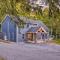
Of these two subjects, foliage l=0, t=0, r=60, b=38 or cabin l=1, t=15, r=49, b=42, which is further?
cabin l=1, t=15, r=49, b=42

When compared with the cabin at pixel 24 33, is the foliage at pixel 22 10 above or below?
above

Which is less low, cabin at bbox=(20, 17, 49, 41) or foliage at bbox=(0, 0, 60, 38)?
foliage at bbox=(0, 0, 60, 38)

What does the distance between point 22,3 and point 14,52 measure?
5219 mm

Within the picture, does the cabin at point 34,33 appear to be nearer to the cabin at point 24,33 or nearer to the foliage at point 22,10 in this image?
the cabin at point 24,33

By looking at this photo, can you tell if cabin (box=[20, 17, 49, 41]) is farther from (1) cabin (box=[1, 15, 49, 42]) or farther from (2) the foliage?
(2) the foliage

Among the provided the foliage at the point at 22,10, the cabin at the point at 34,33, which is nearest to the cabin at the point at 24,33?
the cabin at the point at 34,33

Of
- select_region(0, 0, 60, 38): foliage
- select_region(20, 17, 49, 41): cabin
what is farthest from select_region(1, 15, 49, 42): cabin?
select_region(0, 0, 60, 38): foliage

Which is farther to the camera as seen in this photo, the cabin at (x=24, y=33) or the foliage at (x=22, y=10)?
the cabin at (x=24, y=33)

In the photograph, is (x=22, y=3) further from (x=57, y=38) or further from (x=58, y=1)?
(x=57, y=38)

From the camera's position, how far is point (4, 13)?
130 centimetres

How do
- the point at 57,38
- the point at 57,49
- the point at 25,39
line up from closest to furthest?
the point at 57,38 → the point at 25,39 → the point at 57,49

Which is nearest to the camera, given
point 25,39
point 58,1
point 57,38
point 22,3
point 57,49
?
point 58,1

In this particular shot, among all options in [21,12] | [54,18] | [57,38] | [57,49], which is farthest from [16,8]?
[57,49]

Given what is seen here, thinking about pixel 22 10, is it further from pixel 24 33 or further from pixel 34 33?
pixel 34 33
